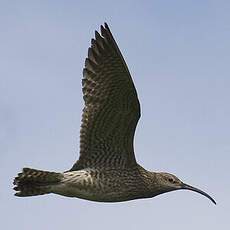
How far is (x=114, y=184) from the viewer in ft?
90.9

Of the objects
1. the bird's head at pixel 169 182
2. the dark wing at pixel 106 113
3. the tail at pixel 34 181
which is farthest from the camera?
the bird's head at pixel 169 182

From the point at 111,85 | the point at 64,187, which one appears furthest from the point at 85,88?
the point at 64,187

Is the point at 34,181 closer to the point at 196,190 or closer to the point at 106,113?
the point at 106,113

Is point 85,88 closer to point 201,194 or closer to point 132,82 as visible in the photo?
point 132,82

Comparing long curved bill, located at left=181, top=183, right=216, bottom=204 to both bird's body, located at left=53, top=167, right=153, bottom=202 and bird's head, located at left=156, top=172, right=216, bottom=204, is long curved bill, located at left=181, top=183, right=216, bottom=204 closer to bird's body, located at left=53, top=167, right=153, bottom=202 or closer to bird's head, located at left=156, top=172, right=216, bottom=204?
bird's head, located at left=156, top=172, right=216, bottom=204

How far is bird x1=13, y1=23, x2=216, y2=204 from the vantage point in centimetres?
2728

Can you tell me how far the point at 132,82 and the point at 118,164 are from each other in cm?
211

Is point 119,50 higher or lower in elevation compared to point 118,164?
higher

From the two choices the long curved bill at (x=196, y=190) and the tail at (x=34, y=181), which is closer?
the tail at (x=34, y=181)

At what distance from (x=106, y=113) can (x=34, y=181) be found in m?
2.27

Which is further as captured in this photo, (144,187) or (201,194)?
(201,194)

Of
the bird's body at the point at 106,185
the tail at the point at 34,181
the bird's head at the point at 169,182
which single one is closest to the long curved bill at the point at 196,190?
the bird's head at the point at 169,182

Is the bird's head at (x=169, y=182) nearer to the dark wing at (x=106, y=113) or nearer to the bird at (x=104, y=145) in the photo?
the bird at (x=104, y=145)

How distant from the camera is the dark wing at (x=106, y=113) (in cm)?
2755
